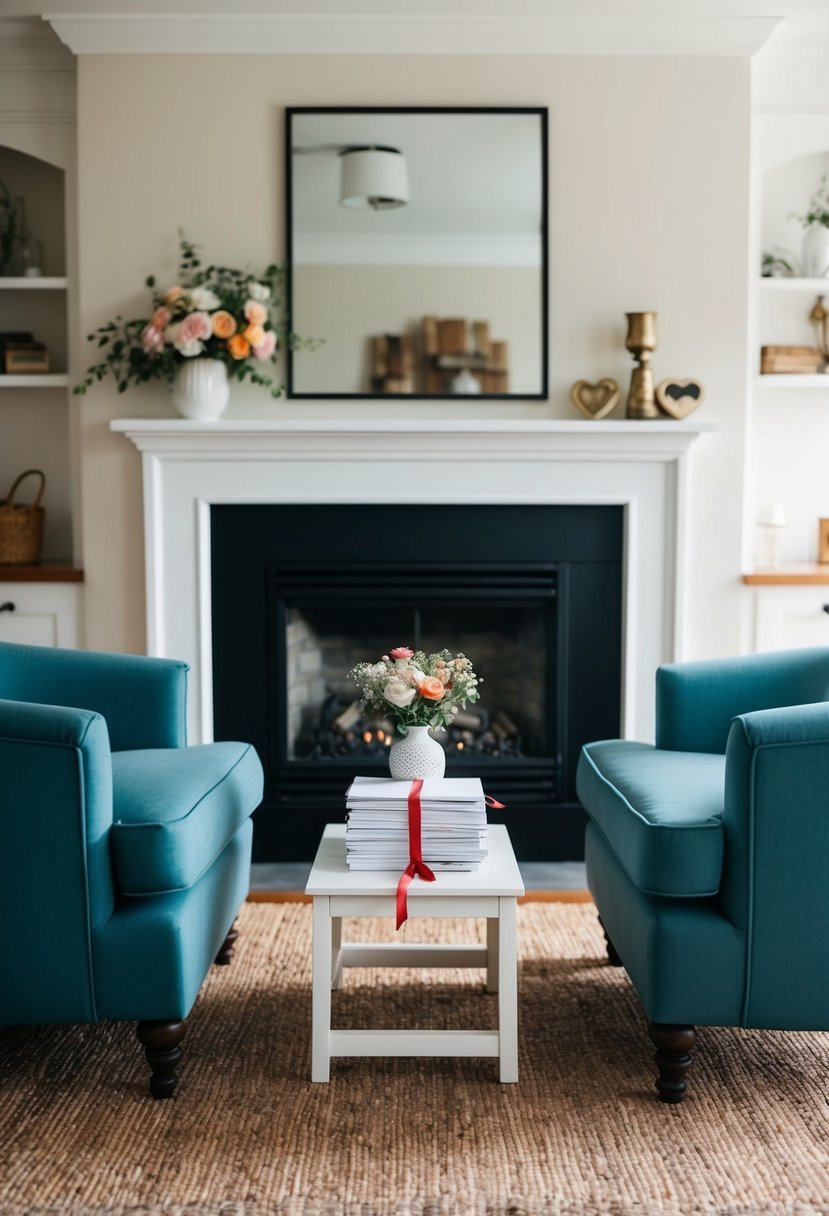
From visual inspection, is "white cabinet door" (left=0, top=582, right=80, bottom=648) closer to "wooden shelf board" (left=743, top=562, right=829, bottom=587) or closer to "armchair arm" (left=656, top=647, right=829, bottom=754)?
"armchair arm" (left=656, top=647, right=829, bottom=754)

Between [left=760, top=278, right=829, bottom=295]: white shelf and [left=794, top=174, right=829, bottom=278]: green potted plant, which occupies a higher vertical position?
[left=794, top=174, right=829, bottom=278]: green potted plant

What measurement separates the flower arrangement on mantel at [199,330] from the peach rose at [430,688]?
5.29 ft

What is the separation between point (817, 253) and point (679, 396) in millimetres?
818

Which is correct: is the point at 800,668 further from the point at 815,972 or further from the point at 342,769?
the point at 342,769

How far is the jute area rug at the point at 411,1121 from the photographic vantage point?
72.9 inches

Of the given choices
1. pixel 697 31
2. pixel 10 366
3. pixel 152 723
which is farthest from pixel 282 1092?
pixel 697 31

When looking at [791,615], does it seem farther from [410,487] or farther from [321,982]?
[321,982]

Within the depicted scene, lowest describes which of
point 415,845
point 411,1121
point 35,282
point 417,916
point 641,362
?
point 411,1121

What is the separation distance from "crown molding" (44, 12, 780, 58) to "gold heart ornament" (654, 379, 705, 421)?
1.04 meters

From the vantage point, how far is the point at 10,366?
3.96 meters

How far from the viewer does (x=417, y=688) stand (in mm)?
2348

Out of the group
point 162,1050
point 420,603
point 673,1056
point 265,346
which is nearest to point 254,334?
point 265,346

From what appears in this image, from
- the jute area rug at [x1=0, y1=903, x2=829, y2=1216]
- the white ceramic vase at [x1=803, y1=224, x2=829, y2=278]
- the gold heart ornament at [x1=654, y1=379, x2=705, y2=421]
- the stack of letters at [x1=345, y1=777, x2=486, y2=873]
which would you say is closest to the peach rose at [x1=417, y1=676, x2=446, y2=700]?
the stack of letters at [x1=345, y1=777, x2=486, y2=873]

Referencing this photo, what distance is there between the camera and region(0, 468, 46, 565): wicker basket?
3842 millimetres
